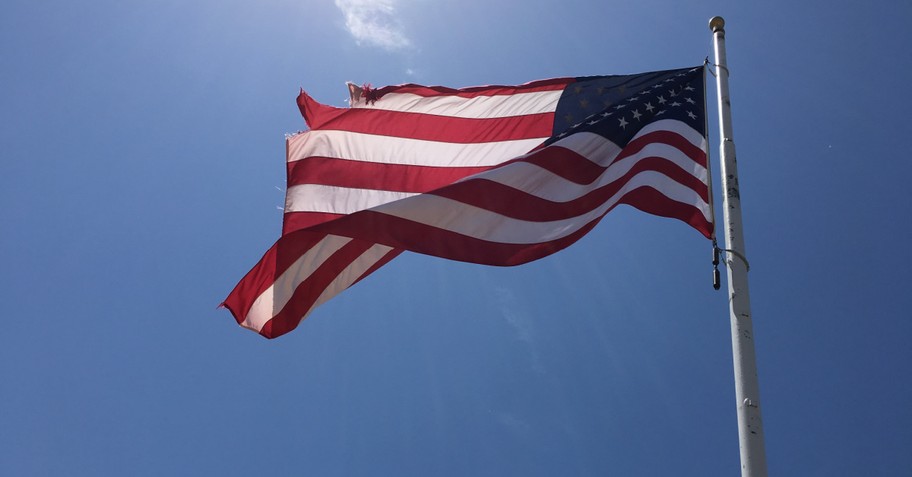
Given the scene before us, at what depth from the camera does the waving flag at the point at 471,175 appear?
33.7 ft

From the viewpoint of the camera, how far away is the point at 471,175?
1188 cm

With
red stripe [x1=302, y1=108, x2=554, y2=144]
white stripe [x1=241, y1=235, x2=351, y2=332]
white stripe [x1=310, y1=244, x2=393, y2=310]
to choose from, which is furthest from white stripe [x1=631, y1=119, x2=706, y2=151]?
white stripe [x1=241, y1=235, x2=351, y2=332]

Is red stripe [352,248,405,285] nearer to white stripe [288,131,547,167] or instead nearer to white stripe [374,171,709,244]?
white stripe [374,171,709,244]

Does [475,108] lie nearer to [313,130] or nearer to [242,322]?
[313,130]

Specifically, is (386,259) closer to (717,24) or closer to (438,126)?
A: (438,126)

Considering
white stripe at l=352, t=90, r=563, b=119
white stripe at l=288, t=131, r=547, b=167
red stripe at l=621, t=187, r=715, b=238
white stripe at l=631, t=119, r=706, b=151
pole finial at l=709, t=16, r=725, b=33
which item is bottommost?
red stripe at l=621, t=187, r=715, b=238

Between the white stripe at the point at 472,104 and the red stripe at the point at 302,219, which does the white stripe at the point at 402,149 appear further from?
the red stripe at the point at 302,219

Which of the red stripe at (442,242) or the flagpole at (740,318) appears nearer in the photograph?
the flagpole at (740,318)

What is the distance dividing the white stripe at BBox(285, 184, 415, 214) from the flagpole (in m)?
4.00

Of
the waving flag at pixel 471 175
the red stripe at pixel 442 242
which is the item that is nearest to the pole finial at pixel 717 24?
the waving flag at pixel 471 175

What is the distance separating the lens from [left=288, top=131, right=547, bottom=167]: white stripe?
12.2 m

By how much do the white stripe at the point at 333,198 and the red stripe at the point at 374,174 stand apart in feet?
0.29

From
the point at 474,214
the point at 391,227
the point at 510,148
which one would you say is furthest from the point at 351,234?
the point at 510,148

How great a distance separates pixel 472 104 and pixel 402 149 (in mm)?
1268
